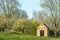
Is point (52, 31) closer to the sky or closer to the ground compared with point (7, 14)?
closer to the ground

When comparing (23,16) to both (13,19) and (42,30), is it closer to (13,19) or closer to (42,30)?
(13,19)

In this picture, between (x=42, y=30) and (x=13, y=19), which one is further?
(x=13, y=19)

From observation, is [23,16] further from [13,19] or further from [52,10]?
[52,10]

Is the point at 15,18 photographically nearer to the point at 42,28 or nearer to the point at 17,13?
the point at 17,13

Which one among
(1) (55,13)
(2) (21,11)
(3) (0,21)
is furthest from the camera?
(2) (21,11)

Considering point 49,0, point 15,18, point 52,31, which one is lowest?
point 52,31

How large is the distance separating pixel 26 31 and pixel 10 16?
943cm

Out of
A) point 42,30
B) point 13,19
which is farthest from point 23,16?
point 42,30

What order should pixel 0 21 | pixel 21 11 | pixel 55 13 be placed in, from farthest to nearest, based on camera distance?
pixel 21 11
pixel 0 21
pixel 55 13

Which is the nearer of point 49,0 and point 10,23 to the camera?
point 49,0

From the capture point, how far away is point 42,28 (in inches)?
2040

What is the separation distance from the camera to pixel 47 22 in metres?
51.8

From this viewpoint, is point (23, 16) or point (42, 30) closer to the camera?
point (42, 30)

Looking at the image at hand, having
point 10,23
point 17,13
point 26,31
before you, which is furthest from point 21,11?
point 26,31
